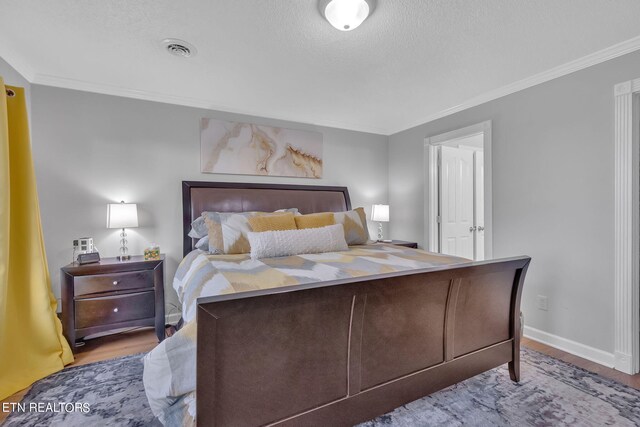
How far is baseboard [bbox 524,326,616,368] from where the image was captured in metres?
2.23

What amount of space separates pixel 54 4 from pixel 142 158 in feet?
4.87

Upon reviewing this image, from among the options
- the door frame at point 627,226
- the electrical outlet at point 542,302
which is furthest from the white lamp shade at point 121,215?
the door frame at point 627,226

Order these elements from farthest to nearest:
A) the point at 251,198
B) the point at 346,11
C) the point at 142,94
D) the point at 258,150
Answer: the point at 258,150, the point at 251,198, the point at 142,94, the point at 346,11

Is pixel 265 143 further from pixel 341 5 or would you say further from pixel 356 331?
pixel 356 331

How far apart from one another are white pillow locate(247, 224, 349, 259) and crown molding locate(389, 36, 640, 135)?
2026 millimetres

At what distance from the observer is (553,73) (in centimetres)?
253

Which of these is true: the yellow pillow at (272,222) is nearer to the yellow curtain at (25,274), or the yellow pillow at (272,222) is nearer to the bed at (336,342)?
the bed at (336,342)

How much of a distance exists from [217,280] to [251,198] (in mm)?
1787

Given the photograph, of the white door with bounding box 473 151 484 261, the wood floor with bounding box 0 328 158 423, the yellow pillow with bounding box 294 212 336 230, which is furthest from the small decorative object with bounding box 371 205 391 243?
the wood floor with bounding box 0 328 158 423

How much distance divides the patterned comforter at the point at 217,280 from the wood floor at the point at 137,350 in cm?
71

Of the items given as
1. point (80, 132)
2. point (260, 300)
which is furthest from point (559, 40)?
point (80, 132)

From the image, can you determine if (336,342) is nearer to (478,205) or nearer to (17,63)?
(17,63)

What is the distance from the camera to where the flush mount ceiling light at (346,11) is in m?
1.67

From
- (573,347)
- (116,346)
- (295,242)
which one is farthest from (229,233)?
(573,347)
